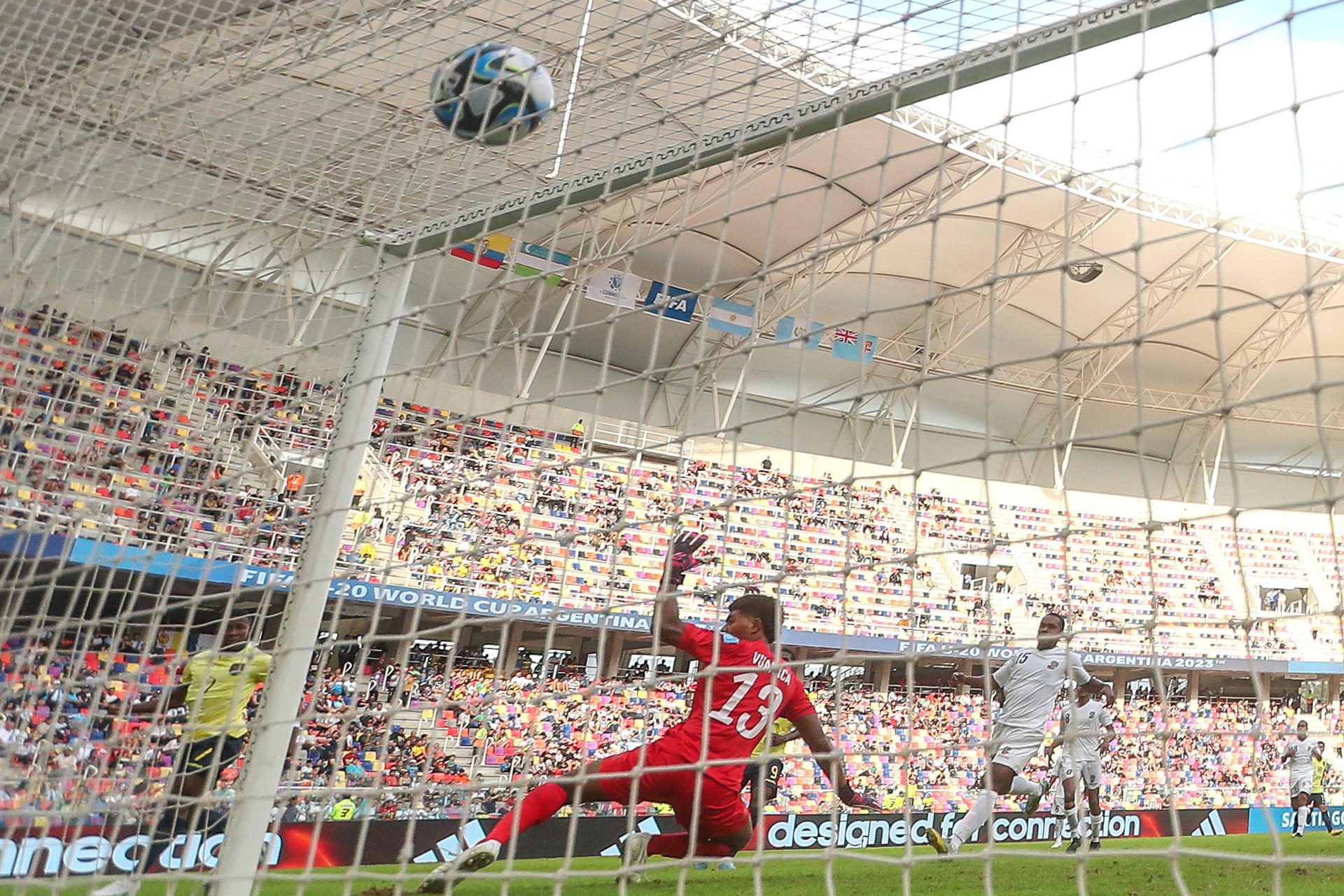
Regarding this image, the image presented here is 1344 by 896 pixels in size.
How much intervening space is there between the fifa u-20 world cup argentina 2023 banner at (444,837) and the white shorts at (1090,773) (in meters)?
0.83

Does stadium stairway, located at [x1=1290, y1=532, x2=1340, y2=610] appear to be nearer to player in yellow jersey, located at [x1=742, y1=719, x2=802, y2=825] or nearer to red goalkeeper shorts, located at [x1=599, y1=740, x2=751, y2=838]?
player in yellow jersey, located at [x1=742, y1=719, x2=802, y2=825]

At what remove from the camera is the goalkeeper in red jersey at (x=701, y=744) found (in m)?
3.79

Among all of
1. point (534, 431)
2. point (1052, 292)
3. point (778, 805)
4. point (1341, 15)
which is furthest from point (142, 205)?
point (1052, 292)

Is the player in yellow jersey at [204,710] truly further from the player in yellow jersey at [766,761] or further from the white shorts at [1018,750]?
the white shorts at [1018,750]

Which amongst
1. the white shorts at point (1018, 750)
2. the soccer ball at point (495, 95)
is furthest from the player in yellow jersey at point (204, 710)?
the white shorts at point (1018, 750)

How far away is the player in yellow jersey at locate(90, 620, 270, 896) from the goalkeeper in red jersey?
1.19 m

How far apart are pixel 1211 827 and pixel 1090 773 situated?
21.5ft

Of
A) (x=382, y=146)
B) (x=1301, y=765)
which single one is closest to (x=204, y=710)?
(x=382, y=146)

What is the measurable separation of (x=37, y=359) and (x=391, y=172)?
457cm

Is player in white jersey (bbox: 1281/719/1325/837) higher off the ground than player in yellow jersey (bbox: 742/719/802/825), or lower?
higher

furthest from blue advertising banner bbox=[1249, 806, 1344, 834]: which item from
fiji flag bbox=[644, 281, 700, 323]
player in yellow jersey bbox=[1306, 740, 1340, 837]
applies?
fiji flag bbox=[644, 281, 700, 323]

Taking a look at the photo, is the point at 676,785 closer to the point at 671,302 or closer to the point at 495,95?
the point at 671,302

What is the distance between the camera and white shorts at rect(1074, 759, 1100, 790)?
6848mm

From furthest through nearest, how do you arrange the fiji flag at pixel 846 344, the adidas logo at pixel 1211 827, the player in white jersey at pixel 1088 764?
the fiji flag at pixel 846 344 < the adidas logo at pixel 1211 827 < the player in white jersey at pixel 1088 764
